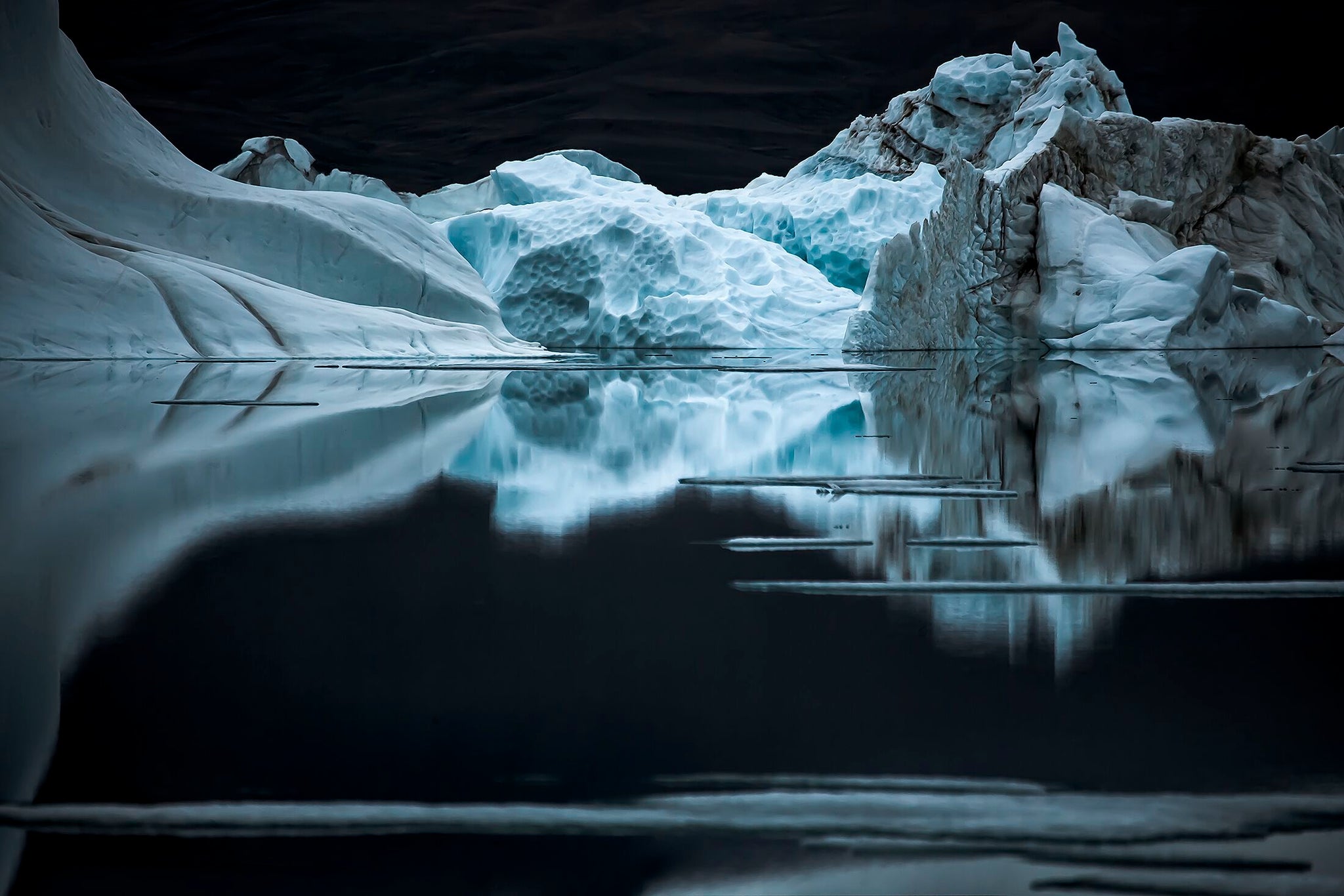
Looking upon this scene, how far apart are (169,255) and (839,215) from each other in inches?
556

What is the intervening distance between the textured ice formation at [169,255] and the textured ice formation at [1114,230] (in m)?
5.81

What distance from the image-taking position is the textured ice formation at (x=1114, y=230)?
1377 centimetres

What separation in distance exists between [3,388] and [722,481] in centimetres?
466

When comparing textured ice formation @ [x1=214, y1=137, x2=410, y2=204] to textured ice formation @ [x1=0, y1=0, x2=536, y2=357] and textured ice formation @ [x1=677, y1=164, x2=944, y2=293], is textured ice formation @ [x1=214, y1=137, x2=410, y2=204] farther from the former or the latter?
textured ice formation @ [x1=0, y1=0, x2=536, y2=357]

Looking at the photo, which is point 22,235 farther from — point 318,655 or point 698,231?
point 698,231

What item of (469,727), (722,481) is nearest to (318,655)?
(469,727)

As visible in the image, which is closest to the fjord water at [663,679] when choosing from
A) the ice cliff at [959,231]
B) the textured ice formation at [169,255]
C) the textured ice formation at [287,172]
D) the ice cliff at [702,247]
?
the textured ice formation at [169,255]

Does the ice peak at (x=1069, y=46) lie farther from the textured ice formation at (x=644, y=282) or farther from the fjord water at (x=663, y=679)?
the fjord water at (x=663, y=679)

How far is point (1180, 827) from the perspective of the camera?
92cm

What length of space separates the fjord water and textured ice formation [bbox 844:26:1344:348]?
11399mm

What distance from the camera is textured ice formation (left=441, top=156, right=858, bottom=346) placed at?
18.5 metres

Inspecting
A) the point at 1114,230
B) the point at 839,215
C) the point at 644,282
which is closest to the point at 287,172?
the point at 644,282

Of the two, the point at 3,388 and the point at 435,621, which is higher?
the point at 3,388

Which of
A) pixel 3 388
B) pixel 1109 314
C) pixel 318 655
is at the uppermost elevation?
pixel 1109 314
